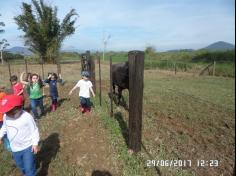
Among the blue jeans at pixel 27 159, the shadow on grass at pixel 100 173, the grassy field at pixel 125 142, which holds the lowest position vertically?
the shadow on grass at pixel 100 173

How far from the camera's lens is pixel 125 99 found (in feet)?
31.4

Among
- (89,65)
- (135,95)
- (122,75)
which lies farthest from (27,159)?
(89,65)

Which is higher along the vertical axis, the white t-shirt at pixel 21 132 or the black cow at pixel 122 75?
the black cow at pixel 122 75

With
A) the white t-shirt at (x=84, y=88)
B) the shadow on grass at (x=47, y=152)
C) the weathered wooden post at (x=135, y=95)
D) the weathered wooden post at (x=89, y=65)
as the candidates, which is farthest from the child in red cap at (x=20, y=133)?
the weathered wooden post at (x=89, y=65)

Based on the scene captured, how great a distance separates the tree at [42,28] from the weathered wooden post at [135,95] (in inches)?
1055

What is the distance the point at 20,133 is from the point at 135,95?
2061 mm

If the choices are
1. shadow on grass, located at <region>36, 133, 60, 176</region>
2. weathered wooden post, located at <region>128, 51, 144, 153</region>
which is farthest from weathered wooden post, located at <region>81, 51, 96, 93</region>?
weathered wooden post, located at <region>128, 51, 144, 153</region>

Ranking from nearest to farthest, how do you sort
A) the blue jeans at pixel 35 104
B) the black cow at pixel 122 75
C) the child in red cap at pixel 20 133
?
the child in red cap at pixel 20 133
the blue jeans at pixel 35 104
the black cow at pixel 122 75

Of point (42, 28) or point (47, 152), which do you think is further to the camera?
point (42, 28)

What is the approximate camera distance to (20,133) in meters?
3.66

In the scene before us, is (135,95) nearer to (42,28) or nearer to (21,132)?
(21,132)

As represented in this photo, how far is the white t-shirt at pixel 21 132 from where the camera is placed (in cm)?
363

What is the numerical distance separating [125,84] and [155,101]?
6.45 ft

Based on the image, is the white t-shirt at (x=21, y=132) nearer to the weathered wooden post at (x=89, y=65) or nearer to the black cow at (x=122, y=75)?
the black cow at (x=122, y=75)
